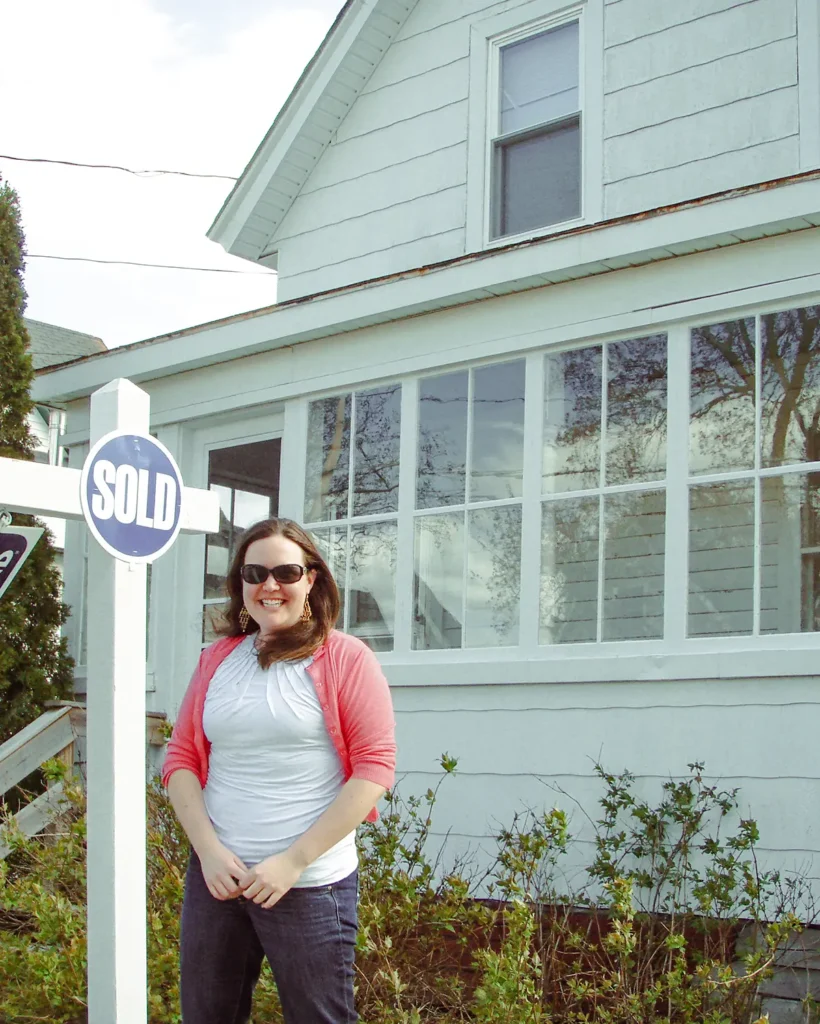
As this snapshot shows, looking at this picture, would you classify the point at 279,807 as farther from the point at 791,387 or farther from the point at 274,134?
the point at 274,134

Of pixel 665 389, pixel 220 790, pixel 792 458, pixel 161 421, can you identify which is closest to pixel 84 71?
pixel 161 421

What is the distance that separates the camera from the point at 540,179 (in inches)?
281

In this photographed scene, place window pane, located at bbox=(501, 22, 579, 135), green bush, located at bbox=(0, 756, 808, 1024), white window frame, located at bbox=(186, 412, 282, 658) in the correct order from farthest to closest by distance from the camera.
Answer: white window frame, located at bbox=(186, 412, 282, 658) < window pane, located at bbox=(501, 22, 579, 135) < green bush, located at bbox=(0, 756, 808, 1024)

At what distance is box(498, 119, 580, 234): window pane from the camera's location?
7.03 m

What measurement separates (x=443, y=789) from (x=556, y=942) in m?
1.72

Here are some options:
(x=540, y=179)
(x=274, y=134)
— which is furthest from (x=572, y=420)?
(x=274, y=134)

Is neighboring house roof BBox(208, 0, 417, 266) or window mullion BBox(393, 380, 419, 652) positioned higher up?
neighboring house roof BBox(208, 0, 417, 266)

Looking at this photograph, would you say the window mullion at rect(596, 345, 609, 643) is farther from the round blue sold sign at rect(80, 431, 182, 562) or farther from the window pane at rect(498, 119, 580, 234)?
the round blue sold sign at rect(80, 431, 182, 562)

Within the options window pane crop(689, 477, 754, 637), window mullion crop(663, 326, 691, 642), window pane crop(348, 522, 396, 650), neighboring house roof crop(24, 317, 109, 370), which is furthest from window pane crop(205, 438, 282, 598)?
neighboring house roof crop(24, 317, 109, 370)

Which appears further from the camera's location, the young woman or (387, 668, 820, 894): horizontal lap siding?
(387, 668, 820, 894): horizontal lap siding

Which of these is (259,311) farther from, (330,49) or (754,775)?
(754,775)

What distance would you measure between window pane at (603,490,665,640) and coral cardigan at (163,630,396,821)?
2.90 meters

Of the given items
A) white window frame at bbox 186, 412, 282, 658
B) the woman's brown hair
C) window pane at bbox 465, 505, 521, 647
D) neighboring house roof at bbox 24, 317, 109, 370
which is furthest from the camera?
neighboring house roof at bbox 24, 317, 109, 370

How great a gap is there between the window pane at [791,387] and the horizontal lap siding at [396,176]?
2.52m
